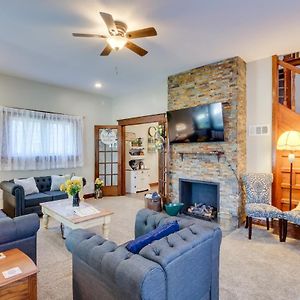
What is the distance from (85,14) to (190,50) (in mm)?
1837

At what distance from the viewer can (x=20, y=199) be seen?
4.27m

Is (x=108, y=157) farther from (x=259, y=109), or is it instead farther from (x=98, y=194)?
(x=259, y=109)

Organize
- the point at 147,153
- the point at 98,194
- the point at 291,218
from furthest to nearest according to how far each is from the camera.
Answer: the point at 147,153
the point at 98,194
the point at 291,218

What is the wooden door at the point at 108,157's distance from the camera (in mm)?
6914

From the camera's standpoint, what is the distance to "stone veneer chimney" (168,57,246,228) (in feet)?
13.8

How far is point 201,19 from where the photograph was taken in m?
2.89

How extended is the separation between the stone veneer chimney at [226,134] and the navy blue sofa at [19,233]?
10.7 ft

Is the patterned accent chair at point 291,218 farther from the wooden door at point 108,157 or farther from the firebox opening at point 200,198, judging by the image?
the wooden door at point 108,157

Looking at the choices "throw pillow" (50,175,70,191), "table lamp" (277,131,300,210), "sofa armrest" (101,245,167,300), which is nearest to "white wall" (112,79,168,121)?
A: "throw pillow" (50,175,70,191)

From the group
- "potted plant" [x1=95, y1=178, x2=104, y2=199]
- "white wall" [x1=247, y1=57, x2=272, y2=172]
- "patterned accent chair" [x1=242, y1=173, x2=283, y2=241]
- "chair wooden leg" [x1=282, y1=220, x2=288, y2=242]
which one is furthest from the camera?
"potted plant" [x1=95, y1=178, x2=104, y2=199]

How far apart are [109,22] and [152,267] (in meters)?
2.48

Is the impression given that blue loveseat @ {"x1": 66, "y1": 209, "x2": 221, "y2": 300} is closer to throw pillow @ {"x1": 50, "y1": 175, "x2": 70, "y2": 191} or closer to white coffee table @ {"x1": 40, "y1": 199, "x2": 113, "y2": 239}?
white coffee table @ {"x1": 40, "y1": 199, "x2": 113, "y2": 239}

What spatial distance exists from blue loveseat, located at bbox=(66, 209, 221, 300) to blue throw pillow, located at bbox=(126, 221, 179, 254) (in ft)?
0.31

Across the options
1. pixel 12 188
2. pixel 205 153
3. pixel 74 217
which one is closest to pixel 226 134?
pixel 205 153
